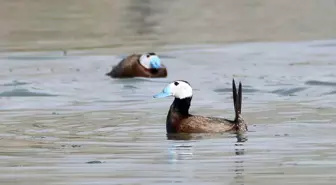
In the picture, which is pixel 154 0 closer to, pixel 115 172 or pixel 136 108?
pixel 136 108

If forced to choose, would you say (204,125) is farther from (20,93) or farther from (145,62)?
(145,62)

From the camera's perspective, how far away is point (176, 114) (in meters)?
14.2

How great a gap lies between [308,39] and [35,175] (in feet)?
53.4

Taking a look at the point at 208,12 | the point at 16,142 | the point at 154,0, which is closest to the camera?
the point at 16,142

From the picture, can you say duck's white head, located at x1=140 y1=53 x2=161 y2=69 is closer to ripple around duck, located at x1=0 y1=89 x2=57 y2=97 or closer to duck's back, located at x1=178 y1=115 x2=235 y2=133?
ripple around duck, located at x1=0 y1=89 x2=57 y2=97

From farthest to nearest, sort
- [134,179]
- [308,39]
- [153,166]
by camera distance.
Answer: [308,39], [153,166], [134,179]

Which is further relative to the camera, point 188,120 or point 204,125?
point 188,120

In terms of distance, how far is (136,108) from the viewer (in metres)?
16.4

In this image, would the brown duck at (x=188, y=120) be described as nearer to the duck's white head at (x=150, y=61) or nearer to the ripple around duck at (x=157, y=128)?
the ripple around duck at (x=157, y=128)

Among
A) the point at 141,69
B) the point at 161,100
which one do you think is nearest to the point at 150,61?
the point at 141,69

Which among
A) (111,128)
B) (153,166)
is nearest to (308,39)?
(111,128)

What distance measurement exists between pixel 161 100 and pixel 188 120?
3255 millimetres

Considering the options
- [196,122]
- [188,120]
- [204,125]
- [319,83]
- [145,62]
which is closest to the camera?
[204,125]

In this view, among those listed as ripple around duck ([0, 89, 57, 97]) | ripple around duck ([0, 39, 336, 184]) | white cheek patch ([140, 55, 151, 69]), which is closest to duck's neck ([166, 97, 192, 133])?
ripple around duck ([0, 39, 336, 184])
